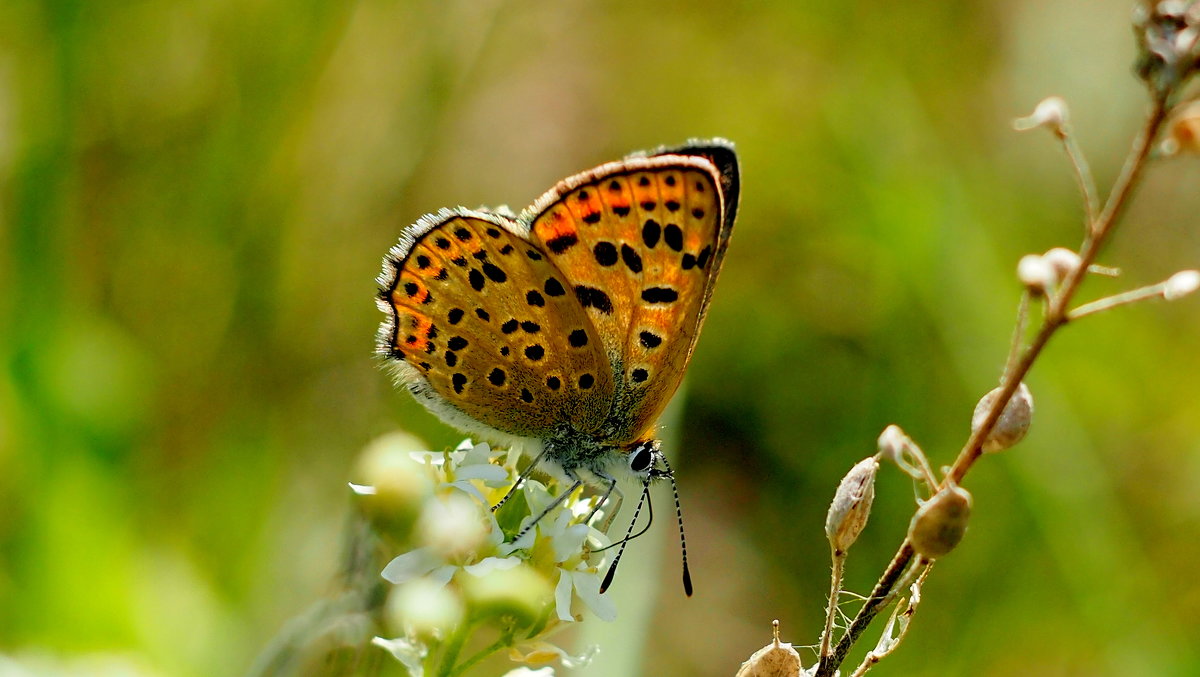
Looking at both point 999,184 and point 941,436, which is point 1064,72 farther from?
point 941,436

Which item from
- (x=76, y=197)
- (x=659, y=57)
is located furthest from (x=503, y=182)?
(x=76, y=197)

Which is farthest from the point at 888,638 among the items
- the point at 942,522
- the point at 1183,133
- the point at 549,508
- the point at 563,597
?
Result: the point at 549,508

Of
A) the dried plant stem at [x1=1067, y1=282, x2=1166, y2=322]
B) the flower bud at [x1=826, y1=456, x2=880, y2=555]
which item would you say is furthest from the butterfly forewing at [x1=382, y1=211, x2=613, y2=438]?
the dried plant stem at [x1=1067, y1=282, x2=1166, y2=322]

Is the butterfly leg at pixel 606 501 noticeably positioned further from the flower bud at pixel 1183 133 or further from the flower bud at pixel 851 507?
the flower bud at pixel 1183 133

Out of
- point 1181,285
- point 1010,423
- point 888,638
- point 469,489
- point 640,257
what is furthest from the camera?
point 640,257

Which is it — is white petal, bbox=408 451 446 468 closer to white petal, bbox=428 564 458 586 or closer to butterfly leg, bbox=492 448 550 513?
butterfly leg, bbox=492 448 550 513

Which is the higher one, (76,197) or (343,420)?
(76,197)

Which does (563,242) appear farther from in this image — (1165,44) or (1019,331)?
(1165,44)
